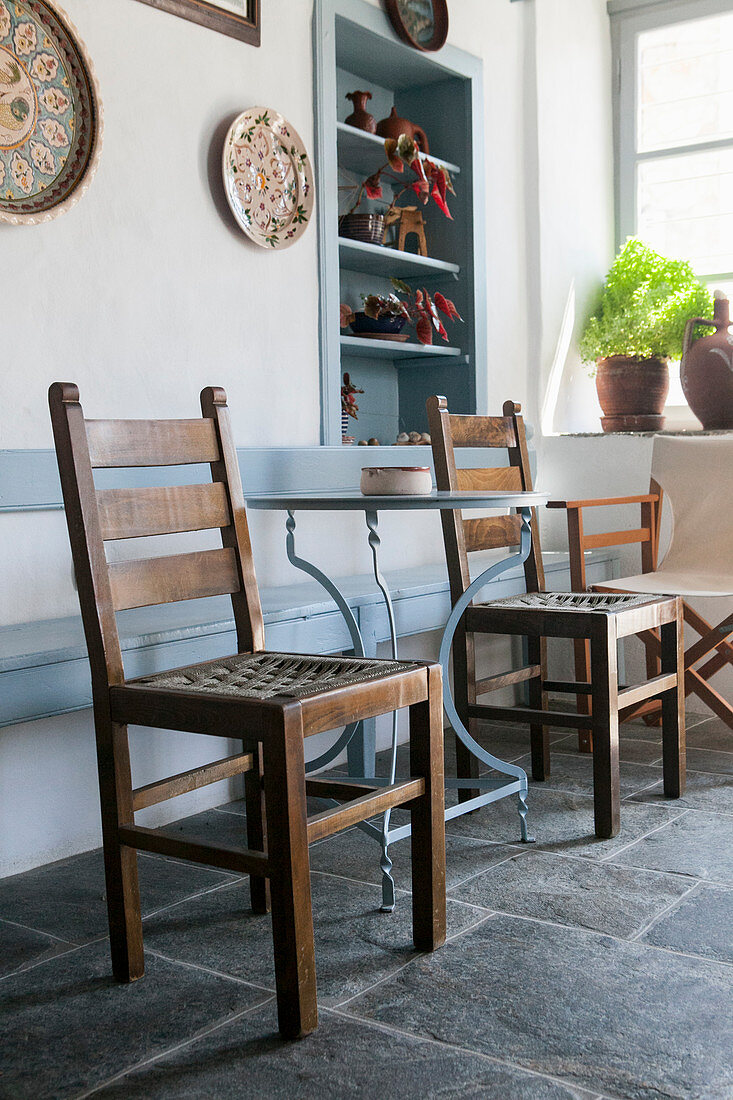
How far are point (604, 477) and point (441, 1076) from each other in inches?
127

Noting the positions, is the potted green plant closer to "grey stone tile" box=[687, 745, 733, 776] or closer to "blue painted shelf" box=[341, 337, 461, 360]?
"blue painted shelf" box=[341, 337, 461, 360]

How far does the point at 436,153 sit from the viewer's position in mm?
4262

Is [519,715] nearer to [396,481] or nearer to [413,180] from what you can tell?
[396,481]

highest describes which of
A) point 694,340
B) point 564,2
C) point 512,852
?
point 564,2

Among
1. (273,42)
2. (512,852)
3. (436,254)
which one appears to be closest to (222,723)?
(512,852)

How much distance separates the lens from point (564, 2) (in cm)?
462

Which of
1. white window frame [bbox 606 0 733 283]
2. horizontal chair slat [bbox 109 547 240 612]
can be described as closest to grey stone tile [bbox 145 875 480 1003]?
horizontal chair slat [bbox 109 547 240 612]

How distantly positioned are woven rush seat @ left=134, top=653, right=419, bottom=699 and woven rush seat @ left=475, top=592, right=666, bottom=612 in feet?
2.82

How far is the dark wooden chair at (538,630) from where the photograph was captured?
2705 mm

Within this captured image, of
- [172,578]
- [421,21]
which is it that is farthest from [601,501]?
[172,578]

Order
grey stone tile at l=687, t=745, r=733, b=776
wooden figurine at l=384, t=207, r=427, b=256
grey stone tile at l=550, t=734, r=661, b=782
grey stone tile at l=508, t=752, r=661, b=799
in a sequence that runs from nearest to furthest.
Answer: grey stone tile at l=508, t=752, r=661, b=799 → grey stone tile at l=687, t=745, r=733, b=776 → grey stone tile at l=550, t=734, r=661, b=782 → wooden figurine at l=384, t=207, r=427, b=256

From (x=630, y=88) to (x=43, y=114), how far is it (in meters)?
3.27

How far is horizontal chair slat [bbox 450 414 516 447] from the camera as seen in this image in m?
3.05

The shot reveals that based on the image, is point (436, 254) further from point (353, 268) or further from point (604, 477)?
point (604, 477)
